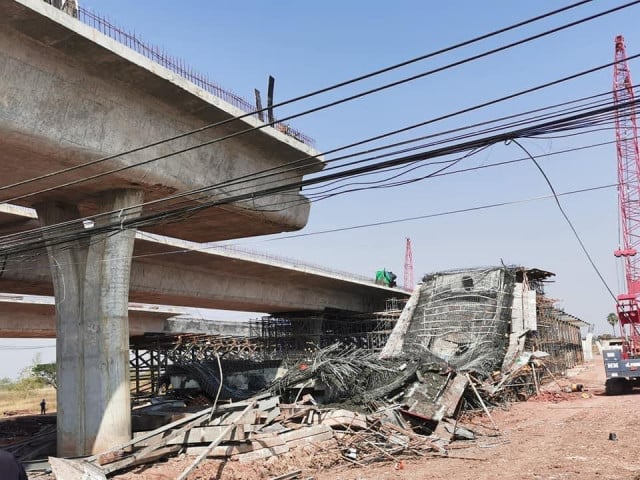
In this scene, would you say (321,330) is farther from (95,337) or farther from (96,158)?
(96,158)

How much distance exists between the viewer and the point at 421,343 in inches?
1289

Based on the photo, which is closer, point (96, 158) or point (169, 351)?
point (96, 158)

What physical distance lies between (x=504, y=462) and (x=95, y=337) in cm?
1020

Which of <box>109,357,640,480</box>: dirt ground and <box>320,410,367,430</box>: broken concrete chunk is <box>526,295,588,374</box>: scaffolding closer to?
<box>109,357,640,480</box>: dirt ground

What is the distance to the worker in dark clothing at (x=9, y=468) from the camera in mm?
4234

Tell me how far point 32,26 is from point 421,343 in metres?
26.1

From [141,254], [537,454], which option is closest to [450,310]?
[141,254]

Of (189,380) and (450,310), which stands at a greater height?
(450,310)

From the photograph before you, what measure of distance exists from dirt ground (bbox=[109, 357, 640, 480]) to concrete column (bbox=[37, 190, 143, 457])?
2.34 m

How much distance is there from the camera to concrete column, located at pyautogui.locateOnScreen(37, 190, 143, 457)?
14.9 metres

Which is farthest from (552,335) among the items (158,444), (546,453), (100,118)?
(100,118)

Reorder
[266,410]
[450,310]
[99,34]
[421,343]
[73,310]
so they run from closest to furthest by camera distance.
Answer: [99,34] < [73,310] < [266,410] < [421,343] < [450,310]

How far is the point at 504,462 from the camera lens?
13414mm

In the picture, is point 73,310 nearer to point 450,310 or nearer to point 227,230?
point 227,230
